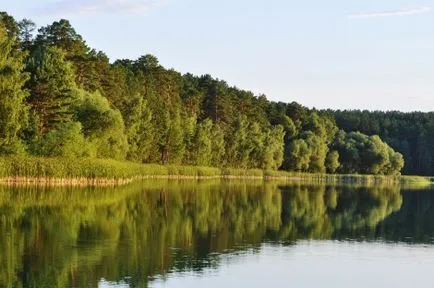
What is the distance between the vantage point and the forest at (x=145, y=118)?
73.4 meters

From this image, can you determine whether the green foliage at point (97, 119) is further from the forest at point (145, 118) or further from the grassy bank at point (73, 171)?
the grassy bank at point (73, 171)

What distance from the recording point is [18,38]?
97.1m

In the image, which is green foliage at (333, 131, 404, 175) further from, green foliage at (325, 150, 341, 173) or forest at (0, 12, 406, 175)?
green foliage at (325, 150, 341, 173)

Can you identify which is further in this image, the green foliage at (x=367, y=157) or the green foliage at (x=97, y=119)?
the green foliage at (x=367, y=157)

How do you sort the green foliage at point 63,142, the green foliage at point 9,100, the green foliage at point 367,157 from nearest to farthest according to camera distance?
the green foliage at point 9,100 → the green foliage at point 63,142 → the green foliage at point 367,157

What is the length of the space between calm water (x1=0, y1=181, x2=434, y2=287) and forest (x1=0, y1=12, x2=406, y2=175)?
56.2 ft

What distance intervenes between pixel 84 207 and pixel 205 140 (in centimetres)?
7649

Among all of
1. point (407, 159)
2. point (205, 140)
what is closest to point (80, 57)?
point (205, 140)

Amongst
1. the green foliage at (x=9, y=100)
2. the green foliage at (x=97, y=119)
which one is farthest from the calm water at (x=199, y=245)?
the green foliage at (x=97, y=119)

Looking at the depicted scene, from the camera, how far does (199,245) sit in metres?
32.2

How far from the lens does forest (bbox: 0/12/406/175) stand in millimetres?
73375

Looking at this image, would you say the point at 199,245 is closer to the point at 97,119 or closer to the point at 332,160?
the point at 97,119

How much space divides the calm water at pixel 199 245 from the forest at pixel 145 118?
1714 centimetres

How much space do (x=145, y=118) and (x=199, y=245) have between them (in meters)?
76.2
